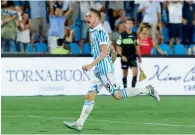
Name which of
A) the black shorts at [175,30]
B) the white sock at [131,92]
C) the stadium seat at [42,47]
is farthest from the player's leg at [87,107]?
the black shorts at [175,30]

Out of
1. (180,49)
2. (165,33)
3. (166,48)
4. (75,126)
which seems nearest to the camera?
(75,126)

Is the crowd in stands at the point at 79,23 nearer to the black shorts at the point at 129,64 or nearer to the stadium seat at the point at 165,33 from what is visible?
the stadium seat at the point at 165,33

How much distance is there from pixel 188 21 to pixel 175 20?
1.66 feet

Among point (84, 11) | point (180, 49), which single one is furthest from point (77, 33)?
point (180, 49)

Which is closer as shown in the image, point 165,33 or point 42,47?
point 42,47

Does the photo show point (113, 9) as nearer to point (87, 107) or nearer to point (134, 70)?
point (134, 70)

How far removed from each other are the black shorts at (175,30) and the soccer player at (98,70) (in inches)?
483

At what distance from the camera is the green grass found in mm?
13055

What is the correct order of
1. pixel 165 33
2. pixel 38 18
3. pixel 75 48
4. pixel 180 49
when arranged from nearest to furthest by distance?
1. pixel 38 18
2. pixel 75 48
3. pixel 180 49
4. pixel 165 33

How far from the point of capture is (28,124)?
14.0 meters

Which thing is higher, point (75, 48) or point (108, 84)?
point (108, 84)

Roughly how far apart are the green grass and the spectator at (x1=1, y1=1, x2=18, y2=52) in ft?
9.38

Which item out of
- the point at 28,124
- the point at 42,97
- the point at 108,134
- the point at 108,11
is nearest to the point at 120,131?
the point at 108,134

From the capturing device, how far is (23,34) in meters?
23.7
